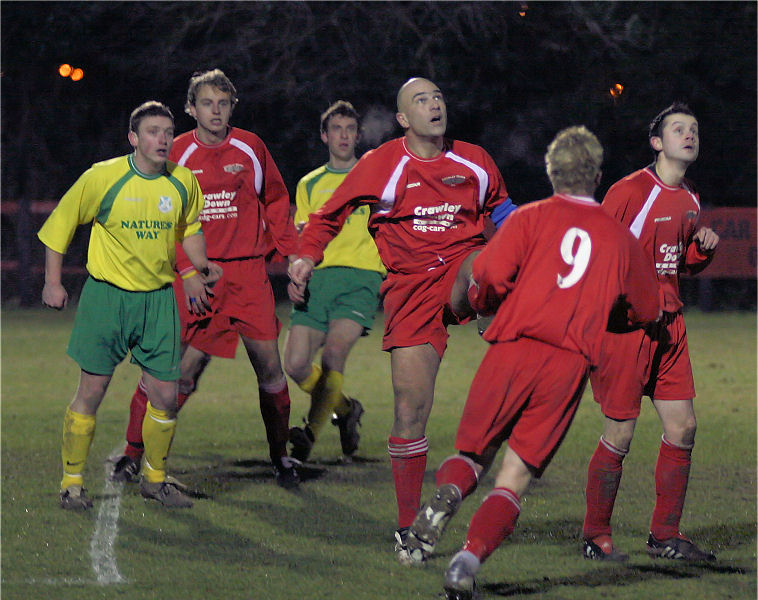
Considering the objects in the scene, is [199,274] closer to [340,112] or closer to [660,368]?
[340,112]

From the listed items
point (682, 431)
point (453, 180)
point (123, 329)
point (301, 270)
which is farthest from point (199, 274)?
point (682, 431)

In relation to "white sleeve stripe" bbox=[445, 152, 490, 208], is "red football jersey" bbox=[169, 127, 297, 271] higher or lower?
lower

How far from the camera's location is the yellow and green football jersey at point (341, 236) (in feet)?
30.3

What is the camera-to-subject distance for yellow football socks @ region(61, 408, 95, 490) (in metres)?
7.27

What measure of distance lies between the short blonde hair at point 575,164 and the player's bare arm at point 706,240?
53.3 inches

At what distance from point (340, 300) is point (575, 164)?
414cm

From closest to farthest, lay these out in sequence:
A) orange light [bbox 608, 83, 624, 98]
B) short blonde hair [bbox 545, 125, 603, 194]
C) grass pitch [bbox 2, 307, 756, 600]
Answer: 1. short blonde hair [bbox 545, 125, 603, 194]
2. grass pitch [bbox 2, 307, 756, 600]
3. orange light [bbox 608, 83, 624, 98]

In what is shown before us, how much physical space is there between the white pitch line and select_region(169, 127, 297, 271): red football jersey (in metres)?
1.59

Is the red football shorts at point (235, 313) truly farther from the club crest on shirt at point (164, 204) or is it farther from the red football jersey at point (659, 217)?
the red football jersey at point (659, 217)

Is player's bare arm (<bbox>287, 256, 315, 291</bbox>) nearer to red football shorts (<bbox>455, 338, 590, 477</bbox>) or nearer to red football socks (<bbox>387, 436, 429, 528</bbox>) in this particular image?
red football socks (<bbox>387, 436, 429, 528</bbox>)

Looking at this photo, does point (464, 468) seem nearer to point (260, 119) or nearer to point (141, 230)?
point (141, 230)

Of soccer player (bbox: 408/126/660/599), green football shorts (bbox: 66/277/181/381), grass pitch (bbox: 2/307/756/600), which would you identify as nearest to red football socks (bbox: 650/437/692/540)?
grass pitch (bbox: 2/307/756/600)

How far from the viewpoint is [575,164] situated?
5.03m

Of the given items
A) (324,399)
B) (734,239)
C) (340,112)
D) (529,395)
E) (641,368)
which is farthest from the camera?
(734,239)
